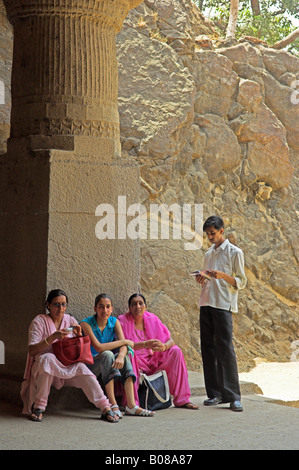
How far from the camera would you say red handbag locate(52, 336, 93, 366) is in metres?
5.13

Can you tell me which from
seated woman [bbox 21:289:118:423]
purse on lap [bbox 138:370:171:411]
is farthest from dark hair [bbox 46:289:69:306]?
purse on lap [bbox 138:370:171:411]

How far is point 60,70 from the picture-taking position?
602 cm

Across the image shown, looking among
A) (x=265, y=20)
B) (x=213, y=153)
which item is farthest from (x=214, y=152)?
(x=265, y=20)

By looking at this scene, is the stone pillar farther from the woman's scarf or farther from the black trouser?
the black trouser

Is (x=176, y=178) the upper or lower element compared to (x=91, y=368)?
upper

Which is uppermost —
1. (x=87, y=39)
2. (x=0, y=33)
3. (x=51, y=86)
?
(x=0, y=33)

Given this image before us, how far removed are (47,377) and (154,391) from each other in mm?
961

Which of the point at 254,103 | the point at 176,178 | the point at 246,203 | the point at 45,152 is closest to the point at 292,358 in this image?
the point at 246,203

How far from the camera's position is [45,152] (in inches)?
228

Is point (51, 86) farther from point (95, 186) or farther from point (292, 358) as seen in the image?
point (292, 358)

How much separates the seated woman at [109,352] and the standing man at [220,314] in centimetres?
72

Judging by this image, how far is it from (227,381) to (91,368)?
3.81ft

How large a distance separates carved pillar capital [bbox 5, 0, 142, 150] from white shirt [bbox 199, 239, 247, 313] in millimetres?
1571

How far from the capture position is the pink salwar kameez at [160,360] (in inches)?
222
